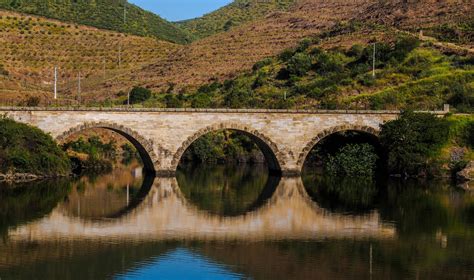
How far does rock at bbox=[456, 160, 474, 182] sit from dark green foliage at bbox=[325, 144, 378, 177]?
6.18 metres

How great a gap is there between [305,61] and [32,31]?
36605mm

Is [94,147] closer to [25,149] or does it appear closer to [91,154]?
[91,154]

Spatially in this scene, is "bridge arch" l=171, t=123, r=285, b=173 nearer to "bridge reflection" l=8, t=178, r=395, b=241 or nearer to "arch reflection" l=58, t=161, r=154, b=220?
"arch reflection" l=58, t=161, r=154, b=220

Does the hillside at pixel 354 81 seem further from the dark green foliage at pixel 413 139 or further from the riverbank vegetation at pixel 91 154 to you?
the dark green foliage at pixel 413 139

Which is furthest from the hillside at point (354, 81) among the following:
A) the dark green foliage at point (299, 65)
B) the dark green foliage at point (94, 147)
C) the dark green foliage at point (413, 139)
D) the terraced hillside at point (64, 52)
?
the terraced hillside at point (64, 52)

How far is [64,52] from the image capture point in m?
94.6

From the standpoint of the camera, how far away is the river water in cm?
2425

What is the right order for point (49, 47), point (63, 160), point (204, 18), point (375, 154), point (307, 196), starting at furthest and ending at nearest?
point (204, 18) → point (49, 47) → point (375, 154) → point (63, 160) → point (307, 196)

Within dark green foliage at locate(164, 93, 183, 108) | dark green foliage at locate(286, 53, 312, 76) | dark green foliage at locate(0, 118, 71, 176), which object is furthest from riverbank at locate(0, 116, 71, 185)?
dark green foliage at locate(286, 53, 312, 76)

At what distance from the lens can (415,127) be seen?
2044 inches

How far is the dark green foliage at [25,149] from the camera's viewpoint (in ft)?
151

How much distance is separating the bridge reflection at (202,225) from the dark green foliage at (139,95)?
1621 inches

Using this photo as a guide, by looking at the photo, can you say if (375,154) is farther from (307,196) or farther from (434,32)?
(434,32)

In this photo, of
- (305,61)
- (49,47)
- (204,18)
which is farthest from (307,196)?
(204,18)
